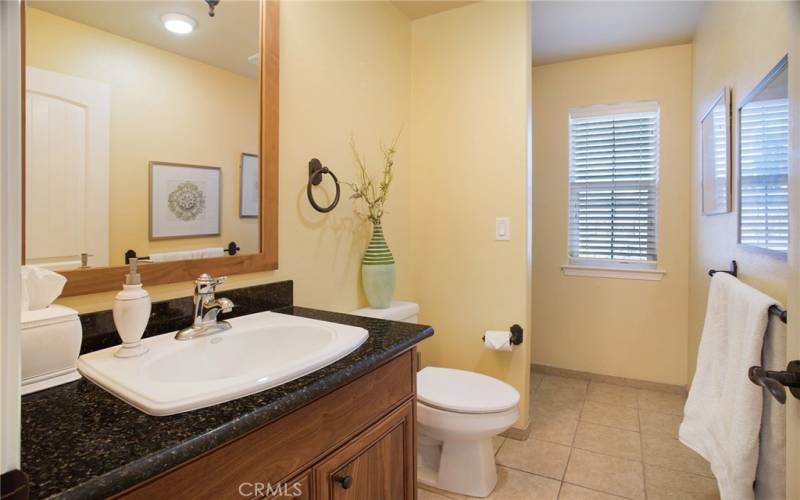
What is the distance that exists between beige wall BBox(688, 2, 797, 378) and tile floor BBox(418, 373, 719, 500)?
57 cm

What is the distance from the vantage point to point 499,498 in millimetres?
1780

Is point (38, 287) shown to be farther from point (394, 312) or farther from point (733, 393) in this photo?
point (733, 393)

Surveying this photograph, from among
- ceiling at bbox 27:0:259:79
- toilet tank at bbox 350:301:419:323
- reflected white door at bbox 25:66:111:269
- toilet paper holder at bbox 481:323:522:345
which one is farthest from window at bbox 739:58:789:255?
reflected white door at bbox 25:66:111:269

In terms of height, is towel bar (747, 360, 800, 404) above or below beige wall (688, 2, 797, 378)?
below

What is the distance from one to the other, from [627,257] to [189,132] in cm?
297

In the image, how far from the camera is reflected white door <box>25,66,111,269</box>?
943 millimetres

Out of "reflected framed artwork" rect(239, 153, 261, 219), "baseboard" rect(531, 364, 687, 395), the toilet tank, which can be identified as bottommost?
"baseboard" rect(531, 364, 687, 395)

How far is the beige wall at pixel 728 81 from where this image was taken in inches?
52.6

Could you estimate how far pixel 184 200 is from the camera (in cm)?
125

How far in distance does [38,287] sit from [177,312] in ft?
1.22

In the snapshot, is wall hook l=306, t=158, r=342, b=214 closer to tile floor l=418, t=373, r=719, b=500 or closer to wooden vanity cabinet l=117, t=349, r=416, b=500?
wooden vanity cabinet l=117, t=349, r=416, b=500

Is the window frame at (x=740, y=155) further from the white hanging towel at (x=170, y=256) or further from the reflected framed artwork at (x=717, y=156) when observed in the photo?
the white hanging towel at (x=170, y=256)

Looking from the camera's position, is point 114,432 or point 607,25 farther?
point 607,25

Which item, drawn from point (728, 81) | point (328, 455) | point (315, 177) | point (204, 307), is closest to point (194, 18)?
point (315, 177)
